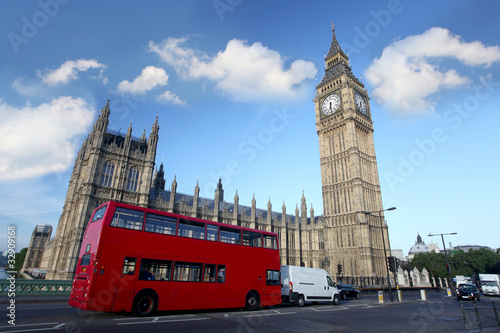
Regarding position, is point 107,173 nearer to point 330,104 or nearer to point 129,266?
point 129,266

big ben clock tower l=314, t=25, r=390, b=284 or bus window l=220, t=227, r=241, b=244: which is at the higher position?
big ben clock tower l=314, t=25, r=390, b=284

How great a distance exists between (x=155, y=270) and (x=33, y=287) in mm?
17618

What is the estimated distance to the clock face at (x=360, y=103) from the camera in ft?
198

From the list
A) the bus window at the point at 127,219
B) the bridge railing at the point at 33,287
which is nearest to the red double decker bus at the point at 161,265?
the bus window at the point at 127,219

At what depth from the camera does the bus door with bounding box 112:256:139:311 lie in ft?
35.0

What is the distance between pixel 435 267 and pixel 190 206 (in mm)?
76450

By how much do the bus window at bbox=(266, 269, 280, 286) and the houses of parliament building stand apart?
2748cm

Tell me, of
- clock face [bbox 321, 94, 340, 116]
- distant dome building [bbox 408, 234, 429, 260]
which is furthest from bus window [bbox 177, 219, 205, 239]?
Result: distant dome building [bbox 408, 234, 429, 260]

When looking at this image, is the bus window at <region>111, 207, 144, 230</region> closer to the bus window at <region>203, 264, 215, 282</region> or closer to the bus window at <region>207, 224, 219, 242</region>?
the bus window at <region>207, 224, 219, 242</region>

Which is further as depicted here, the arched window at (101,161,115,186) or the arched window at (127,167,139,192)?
the arched window at (127,167,139,192)

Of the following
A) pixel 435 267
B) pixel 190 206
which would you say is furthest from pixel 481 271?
pixel 190 206

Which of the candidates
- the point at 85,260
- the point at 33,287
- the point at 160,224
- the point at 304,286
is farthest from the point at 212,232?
the point at 33,287

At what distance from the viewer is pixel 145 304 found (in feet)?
37.9

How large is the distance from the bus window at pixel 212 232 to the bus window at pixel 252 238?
1.98 meters
